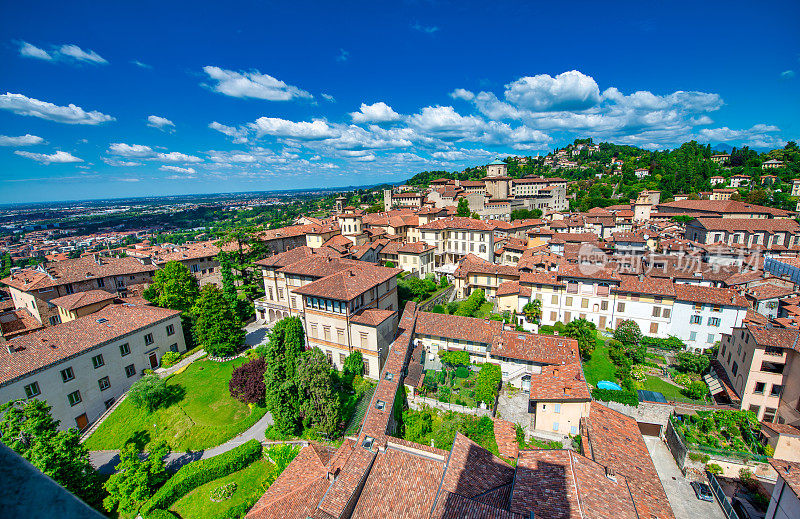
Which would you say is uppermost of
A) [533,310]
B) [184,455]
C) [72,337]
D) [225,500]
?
[72,337]

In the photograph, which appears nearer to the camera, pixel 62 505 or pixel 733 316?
pixel 62 505

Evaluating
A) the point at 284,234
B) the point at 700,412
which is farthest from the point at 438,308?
Answer: the point at 284,234

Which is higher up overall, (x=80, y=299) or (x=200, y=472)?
(x=80, y=299)

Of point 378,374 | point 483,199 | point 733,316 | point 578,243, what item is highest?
point 483,199

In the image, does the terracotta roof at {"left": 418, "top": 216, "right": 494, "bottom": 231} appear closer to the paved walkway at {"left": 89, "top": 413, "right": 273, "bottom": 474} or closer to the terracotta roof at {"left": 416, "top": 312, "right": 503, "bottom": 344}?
the terracotta roof at {"left": 416, "top": 312, "right": 503, "bottom": 344}

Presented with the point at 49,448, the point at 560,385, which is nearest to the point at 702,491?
the point at 560,385

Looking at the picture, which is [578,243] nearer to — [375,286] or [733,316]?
[733,316]

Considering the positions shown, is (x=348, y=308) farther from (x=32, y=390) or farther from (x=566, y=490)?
(x=32, y=390)
